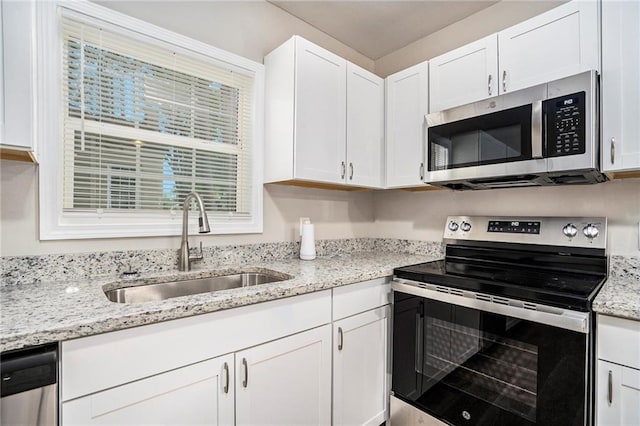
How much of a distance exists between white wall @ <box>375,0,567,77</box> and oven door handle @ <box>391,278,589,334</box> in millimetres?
1737

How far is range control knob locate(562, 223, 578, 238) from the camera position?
5.39 ft

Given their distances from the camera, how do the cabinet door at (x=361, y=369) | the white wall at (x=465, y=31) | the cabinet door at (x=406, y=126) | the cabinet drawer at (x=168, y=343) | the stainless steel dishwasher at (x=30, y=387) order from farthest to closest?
the cabinet door at (x=406, y=126) → the white wall at (x=465, y=31) → the cabinet door at (x=361, y=369) → the cabinet drawer at (x=168, y=343) → the stainless steel dishwasher at (x=30, y=387)

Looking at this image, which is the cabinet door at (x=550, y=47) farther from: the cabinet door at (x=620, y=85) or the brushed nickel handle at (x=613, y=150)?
the brushed nickel handle at (x=613, y=150)

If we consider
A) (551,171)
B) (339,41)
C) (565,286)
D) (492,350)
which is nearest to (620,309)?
(565,286)

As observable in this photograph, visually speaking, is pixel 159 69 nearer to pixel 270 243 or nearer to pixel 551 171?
pixel 270 243

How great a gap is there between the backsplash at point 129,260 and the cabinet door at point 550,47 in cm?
116

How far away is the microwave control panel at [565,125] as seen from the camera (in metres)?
1.37

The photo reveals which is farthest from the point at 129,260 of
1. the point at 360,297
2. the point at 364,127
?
the point at 364,127

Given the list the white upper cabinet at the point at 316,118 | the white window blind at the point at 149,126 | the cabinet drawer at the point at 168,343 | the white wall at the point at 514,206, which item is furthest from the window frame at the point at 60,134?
the white wall at the point at 514,206

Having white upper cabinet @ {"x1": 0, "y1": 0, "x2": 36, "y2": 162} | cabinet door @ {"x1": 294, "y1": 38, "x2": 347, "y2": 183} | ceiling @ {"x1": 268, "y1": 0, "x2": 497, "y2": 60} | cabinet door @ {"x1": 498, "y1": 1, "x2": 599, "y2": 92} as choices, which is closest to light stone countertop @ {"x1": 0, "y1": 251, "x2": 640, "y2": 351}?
white upper cabinet @ {"x1": 0, "y1": 0, "x2": 36, "y2": 162}

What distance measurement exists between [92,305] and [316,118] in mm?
1410

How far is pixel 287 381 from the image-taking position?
1299mm

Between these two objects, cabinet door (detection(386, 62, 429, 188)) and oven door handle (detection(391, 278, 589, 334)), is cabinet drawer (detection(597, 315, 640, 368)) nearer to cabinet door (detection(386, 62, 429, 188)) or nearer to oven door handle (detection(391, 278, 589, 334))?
oven door handle (detection(391, 278, 589, 334))

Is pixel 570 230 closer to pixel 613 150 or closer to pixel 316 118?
pixel 613 150
